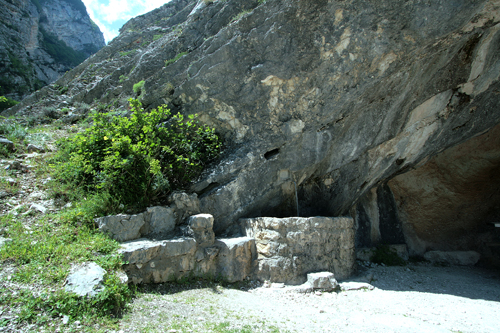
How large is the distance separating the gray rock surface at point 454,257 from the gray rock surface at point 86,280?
11.2 metres

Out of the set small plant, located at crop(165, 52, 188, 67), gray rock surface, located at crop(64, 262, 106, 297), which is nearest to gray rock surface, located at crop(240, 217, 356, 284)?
gray rock surface, located at crop(64, 262, 106, 297)

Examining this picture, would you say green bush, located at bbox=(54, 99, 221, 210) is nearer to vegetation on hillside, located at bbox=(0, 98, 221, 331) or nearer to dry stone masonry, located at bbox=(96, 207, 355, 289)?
vegetation on hillside, located at bbox=(0, 98, 221, 331)

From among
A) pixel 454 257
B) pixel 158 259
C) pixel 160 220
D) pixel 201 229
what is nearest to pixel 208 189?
pixel 201 229

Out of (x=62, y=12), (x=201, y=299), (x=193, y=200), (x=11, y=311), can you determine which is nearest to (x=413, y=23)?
(x=193, y=200)

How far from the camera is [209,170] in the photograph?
7281mm

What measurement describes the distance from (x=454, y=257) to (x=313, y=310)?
8526 millimetres

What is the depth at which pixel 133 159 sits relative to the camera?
587 cm

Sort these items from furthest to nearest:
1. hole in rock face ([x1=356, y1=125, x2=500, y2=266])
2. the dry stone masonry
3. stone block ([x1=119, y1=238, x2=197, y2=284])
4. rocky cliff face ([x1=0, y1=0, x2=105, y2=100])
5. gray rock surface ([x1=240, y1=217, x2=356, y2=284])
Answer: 1. rocky cliff face ([x1=0, y1=0, x2=105, y2=100])
2. hole in rock face ([x1=356, y1=125, x2=500, y2=266])
3. gray rock surface ([x1=240, y1=217, x2=356, y2=284])
4. the dry stone masonry
5. stone block ([x1=119, y1=238, x2=197, y2=284])

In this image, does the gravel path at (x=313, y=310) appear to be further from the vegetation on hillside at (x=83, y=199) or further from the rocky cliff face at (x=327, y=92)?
the rocky cliff face at (x=327, y=92)

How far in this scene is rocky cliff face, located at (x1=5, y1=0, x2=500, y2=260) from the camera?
21.9 ft

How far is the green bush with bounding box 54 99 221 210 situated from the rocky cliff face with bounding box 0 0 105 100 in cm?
1552

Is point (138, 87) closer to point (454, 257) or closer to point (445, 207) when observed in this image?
point (445, 207)

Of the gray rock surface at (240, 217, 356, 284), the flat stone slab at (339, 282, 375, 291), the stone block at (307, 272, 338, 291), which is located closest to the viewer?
the stone block at (307, 272, 338, 291)

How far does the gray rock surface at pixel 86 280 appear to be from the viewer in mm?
3686
